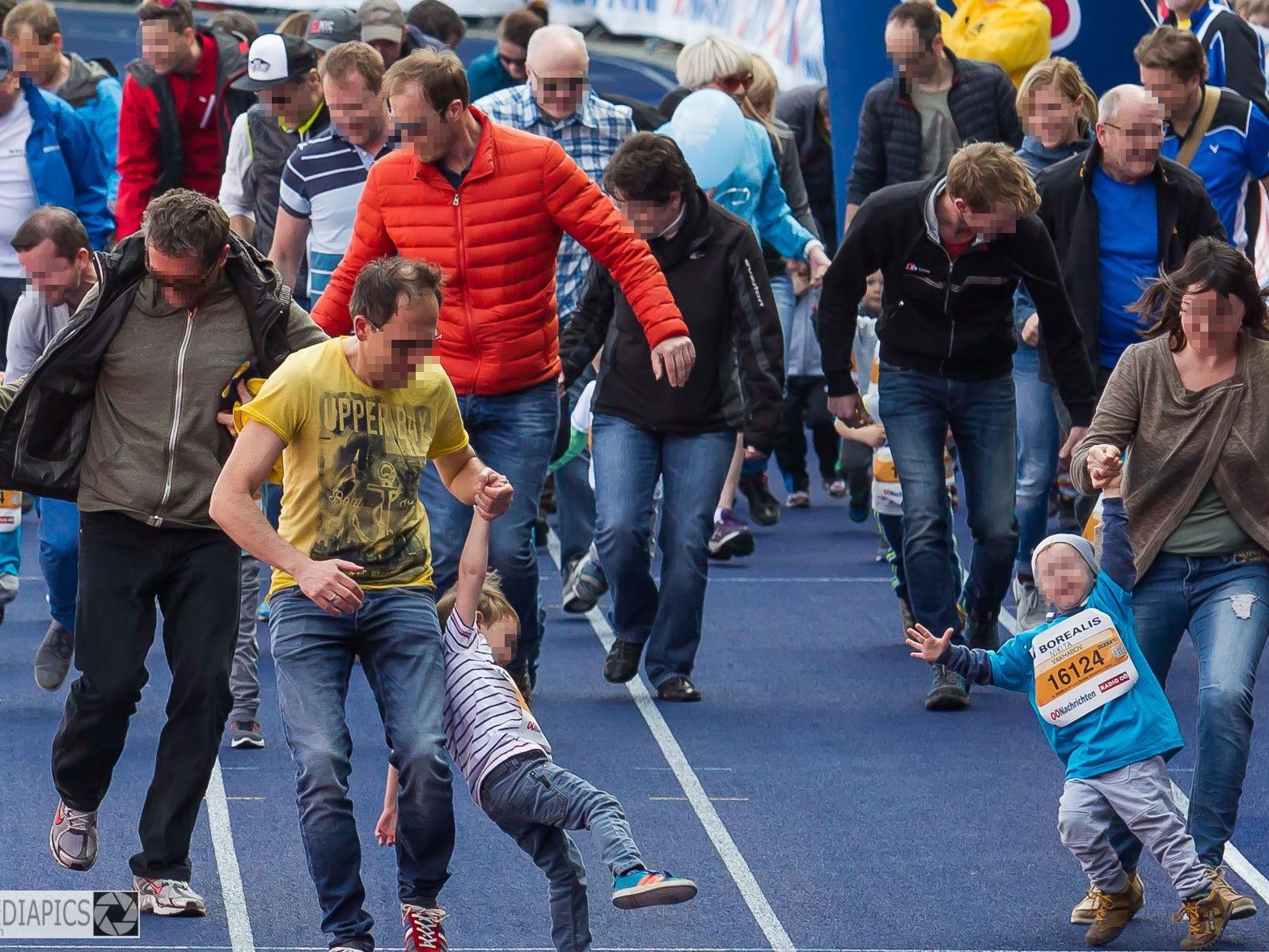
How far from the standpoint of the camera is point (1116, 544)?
6219 mm

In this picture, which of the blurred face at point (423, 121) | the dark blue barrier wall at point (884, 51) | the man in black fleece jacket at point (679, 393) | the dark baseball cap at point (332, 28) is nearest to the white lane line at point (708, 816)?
the man in black fleece jacket at point (679, 393)

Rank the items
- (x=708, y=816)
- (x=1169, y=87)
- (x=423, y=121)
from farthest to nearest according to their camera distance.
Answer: (x=1169, y=87) → (x=708, y=816) → (x=423, y=121)

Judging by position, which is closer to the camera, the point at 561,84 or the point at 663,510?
the point at 663,510

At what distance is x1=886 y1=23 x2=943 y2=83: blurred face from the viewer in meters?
10.3

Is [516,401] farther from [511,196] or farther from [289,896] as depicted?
[289,896]

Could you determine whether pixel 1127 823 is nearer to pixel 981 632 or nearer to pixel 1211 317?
pixel 1211 317

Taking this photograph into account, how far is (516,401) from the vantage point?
7.76 metres

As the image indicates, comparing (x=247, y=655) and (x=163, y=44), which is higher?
(x=163, y=44)

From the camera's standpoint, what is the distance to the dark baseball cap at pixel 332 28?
10281 mm

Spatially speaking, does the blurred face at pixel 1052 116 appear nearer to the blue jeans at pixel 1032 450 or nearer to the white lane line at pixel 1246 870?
the blue jeans at pixel 1032 450

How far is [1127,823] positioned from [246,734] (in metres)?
3.36

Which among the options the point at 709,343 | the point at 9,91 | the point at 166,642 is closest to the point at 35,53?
the point at 9,91

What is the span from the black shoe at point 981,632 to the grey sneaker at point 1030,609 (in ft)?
0.62

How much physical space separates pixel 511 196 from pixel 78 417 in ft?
6.38
